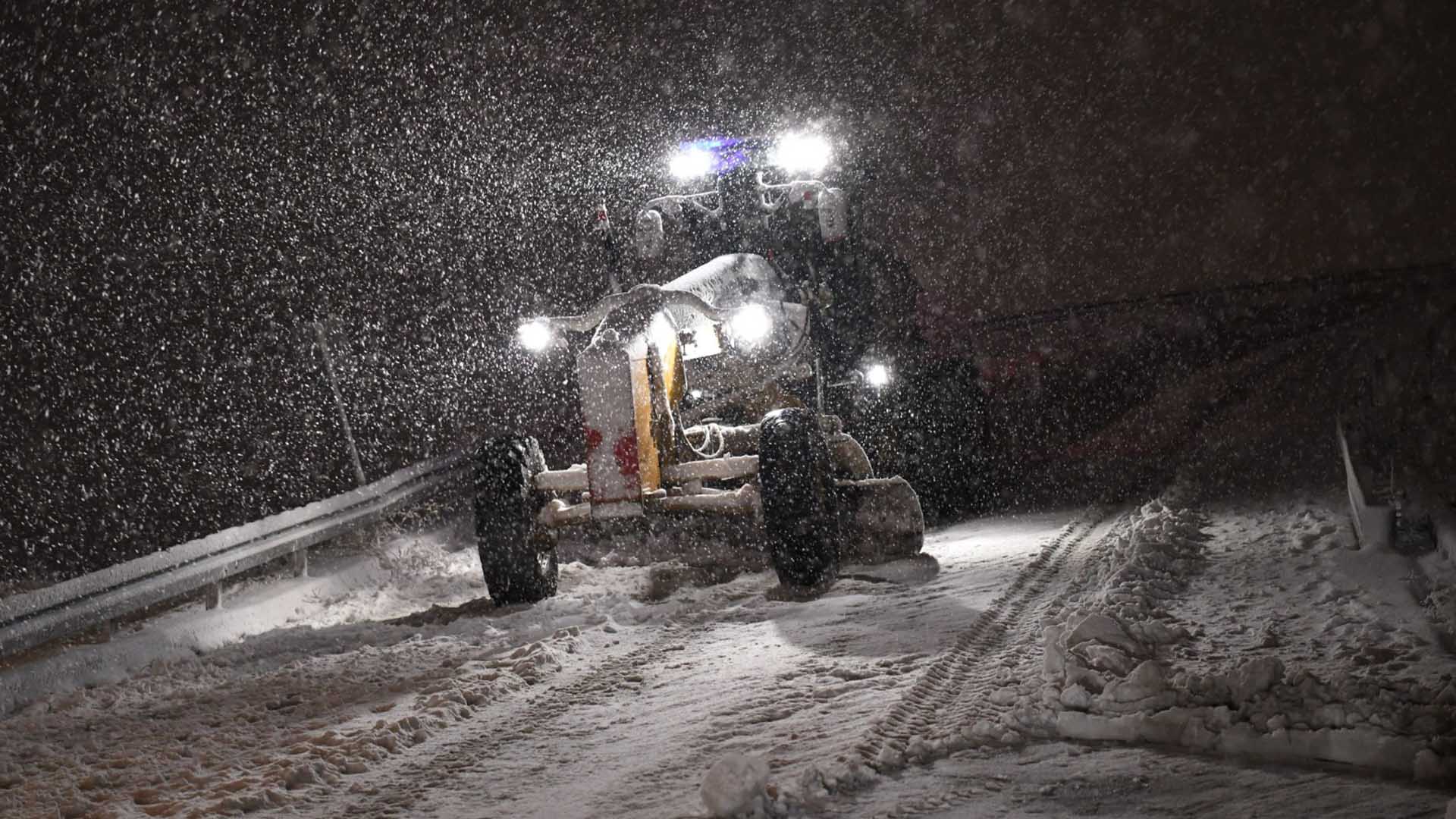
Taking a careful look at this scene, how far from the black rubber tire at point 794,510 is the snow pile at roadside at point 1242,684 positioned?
67.4 inches

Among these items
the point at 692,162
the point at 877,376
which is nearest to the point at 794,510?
the point at 692,162

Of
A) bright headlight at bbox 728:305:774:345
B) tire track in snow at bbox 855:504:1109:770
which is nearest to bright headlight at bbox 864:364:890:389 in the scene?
bright headlight at bbox 728:305:774:345

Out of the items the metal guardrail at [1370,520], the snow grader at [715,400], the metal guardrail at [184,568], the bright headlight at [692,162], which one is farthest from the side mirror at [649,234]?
the metal guardrail at [1370,520]

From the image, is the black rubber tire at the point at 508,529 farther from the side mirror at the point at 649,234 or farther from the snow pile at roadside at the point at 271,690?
the side mirror at the point at 649,234

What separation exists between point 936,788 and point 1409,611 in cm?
242

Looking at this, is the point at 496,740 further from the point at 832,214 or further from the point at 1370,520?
the point at 832,214

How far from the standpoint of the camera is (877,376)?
9883mm

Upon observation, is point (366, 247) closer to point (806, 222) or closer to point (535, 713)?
point (806, 222)

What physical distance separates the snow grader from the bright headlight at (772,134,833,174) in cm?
1

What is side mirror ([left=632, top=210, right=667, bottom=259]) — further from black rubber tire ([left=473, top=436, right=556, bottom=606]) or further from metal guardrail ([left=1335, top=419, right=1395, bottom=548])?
metal guardrail ([left=1335, top=419, right=1395, bottom=548])

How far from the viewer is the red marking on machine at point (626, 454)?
632cm

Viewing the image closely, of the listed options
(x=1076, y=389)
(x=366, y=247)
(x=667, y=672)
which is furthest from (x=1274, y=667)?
(x=1076, y=389)

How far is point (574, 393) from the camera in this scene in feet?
43.2

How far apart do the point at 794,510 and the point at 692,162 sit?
3.81 meters
